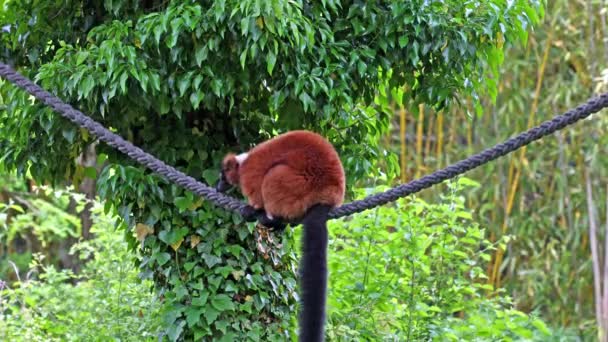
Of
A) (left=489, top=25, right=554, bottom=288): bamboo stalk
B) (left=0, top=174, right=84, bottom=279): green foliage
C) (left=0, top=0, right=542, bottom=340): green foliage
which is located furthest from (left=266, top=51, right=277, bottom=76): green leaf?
(left=489, top=25, right=554, bottom=288): bamboo stalk

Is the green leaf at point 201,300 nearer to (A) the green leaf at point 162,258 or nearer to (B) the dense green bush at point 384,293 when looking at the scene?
(A) the green leaf at point 162,258

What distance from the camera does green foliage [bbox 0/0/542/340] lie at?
307 centimetres

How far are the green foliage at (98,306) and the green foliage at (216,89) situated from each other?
1.96 feet

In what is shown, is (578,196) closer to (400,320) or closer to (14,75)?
(400,320)

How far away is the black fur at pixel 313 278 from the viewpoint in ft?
8.20

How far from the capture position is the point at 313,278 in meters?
2.59

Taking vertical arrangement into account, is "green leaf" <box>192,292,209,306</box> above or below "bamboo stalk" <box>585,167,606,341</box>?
below

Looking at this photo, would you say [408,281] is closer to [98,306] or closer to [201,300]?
[201,300]

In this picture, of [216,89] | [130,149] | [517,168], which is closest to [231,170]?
[216,89]

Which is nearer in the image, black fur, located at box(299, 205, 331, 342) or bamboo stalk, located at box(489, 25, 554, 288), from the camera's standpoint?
black fur, located at box(299, 205, 331, 342)

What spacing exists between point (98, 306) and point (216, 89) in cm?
212

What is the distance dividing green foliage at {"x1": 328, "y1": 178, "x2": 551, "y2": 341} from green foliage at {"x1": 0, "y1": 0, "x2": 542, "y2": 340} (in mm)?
566

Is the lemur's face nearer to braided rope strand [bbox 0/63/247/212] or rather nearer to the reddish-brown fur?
the reddish-brown fur

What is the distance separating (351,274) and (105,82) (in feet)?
6.21
